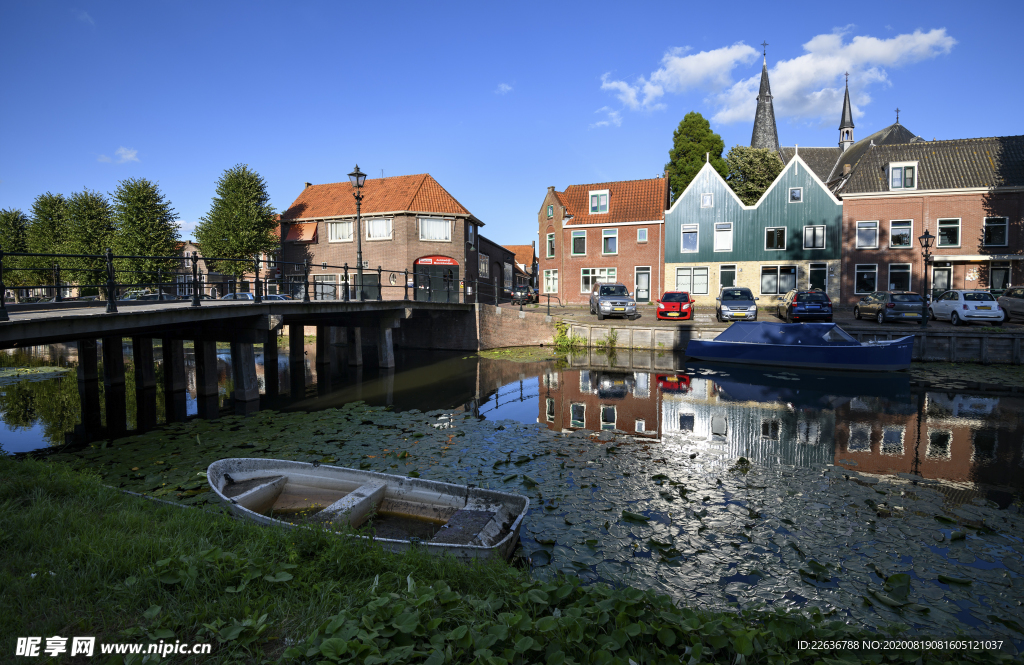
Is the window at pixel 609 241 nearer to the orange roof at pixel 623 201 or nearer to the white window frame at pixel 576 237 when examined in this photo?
the orange roof at pixel 623 201

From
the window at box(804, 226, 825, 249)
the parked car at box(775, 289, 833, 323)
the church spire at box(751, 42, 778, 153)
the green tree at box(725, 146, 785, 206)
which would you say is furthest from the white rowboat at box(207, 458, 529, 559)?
the church spire at box(751, 42, 778, 153)

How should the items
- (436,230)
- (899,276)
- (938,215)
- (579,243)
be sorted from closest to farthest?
(938,215)
(899,276)
(436,230)
(579,243)

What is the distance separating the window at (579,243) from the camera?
41.1 m

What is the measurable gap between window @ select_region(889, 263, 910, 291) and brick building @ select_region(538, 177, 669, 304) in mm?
13910

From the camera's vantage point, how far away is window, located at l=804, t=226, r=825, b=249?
117 feet

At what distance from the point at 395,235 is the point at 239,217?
11.0m

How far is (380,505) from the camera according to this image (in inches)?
269

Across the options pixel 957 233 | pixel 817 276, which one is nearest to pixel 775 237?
pixel 817 276

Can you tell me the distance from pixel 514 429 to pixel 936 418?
35.1 ft

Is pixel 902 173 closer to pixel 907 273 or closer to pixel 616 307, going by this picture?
Result: pixel 907 273

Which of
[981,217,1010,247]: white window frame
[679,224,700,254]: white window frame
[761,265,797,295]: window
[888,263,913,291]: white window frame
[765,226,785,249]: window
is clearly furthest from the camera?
[679,224,700,254]: white window frame

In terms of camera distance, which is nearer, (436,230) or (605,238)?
(436,230)

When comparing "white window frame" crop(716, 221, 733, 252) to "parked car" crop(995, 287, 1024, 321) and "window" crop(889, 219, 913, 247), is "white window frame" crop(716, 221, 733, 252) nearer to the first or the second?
"window" crop(889, 219, 913, 247)

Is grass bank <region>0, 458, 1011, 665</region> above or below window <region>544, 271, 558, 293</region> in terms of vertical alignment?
below
